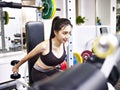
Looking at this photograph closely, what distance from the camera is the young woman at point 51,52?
2.20 m

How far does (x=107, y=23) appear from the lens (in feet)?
22.2

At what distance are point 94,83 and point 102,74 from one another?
33 millimetres

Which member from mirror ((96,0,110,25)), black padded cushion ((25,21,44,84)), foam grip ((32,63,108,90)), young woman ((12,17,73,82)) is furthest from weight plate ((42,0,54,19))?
mirror ((96,0,110,25))

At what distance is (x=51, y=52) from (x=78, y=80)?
1816mm

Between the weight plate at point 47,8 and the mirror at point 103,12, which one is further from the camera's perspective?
the mirror at point 103,12

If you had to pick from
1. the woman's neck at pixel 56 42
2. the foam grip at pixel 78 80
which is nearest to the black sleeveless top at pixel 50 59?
the woman's neck at pixel 56 42

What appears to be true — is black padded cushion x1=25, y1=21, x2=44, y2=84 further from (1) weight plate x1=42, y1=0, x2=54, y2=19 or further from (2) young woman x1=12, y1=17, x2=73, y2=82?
(1) weight plate x1=42, y1=0, x2=54, y2=19

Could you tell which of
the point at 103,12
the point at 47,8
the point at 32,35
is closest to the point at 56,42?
the point at 32,35

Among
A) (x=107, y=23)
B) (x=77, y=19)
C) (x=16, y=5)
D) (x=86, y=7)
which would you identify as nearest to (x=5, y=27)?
(x=16, y=5)

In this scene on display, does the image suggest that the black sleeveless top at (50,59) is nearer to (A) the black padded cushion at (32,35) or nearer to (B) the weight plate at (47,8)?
(A) the black padded cushion at (32,35)

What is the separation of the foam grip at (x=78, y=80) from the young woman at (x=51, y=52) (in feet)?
5.70

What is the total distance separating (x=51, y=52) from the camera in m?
2.24

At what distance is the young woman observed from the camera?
2199mm

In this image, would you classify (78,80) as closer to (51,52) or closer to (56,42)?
(51,52)
